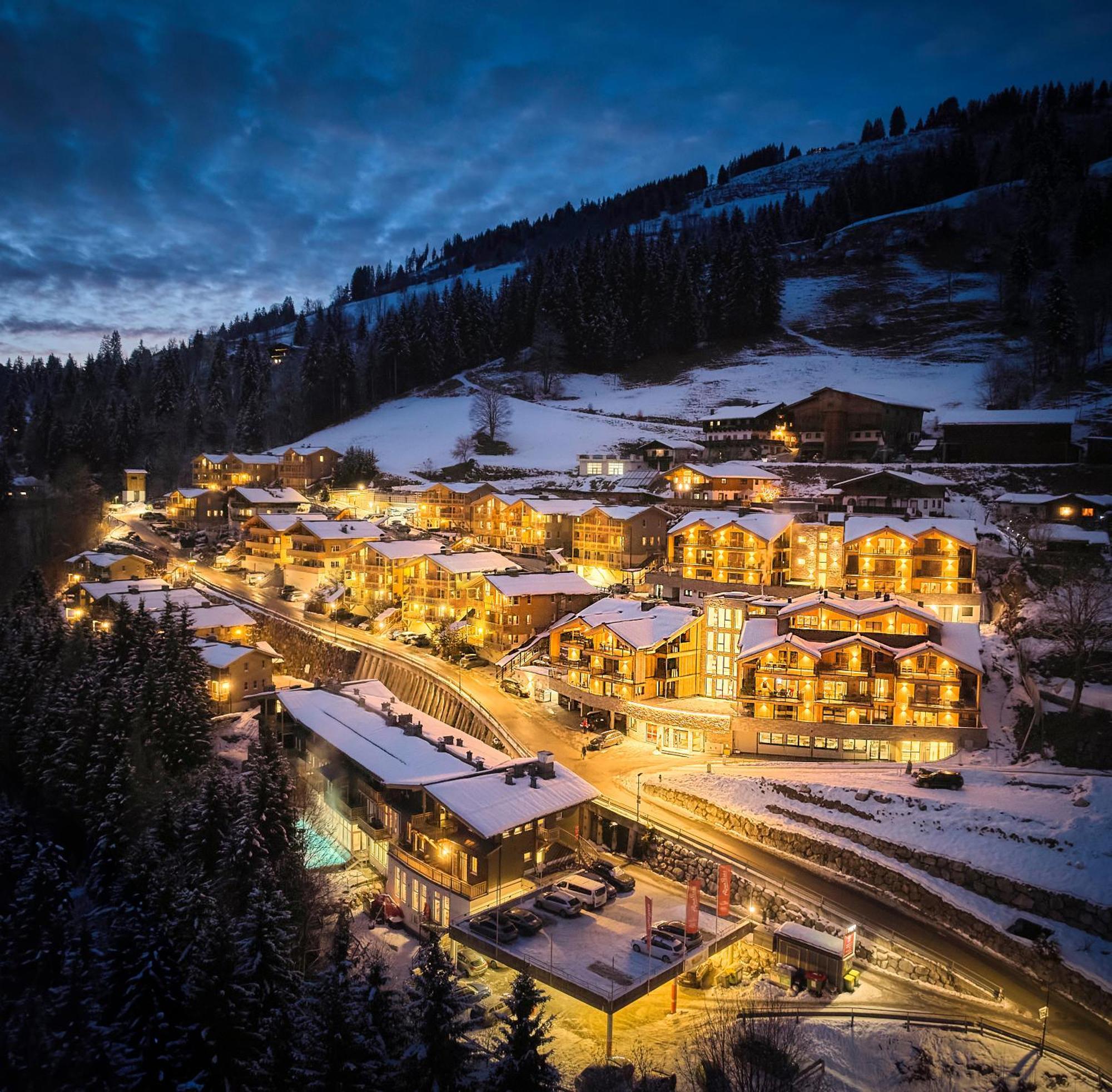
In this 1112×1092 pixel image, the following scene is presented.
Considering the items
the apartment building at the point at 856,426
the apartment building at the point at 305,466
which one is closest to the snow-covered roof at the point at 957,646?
the apartment building at the point at 856,426

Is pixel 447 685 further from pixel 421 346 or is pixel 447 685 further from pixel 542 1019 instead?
pixel 421 346

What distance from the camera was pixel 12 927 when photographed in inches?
932

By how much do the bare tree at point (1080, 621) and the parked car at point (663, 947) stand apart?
16.9 metres

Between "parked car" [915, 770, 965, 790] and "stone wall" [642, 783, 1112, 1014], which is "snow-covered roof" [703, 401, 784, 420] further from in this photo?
"stone wall" [642, 783, 1112, 1014]

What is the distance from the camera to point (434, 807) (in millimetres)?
24562

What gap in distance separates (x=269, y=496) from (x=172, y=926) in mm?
46594

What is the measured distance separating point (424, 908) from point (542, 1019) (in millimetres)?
5707

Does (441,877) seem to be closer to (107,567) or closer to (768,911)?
(768,911)

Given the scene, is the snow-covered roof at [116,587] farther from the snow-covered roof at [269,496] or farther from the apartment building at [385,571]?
the snow-covered roof at [269,496]

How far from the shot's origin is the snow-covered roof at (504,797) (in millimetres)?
22312

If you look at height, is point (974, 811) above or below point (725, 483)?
below

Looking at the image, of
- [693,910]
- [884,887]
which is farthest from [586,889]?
[884,887]

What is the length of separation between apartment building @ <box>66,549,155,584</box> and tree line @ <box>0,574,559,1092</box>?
15.6m

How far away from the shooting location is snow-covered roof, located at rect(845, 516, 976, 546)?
3491cm
